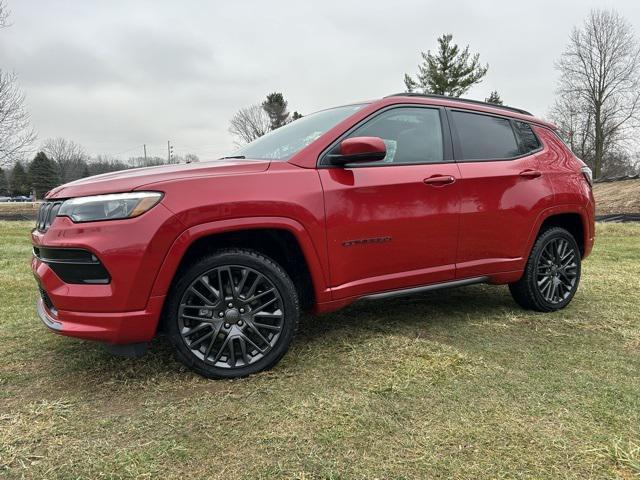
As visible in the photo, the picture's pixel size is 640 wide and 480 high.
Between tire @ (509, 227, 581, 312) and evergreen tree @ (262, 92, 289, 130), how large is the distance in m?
43.5

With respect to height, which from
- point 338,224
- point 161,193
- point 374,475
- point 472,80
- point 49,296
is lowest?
point 374,475

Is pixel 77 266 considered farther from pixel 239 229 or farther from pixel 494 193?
pixel 494 193

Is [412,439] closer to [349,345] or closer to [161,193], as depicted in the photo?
[349,345]

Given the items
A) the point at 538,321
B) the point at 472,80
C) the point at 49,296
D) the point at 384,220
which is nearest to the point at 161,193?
the point at 49,296

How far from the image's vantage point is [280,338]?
2787 mm

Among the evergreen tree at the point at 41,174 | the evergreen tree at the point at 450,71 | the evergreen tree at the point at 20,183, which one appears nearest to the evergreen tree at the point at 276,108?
the evergreen tree at the point at 450,71

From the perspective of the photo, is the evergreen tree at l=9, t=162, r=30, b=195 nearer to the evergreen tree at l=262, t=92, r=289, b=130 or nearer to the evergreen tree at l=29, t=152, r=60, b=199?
the evergreen tree at l=29, t=152, r=60, b=199

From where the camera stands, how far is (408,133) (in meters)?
3.41

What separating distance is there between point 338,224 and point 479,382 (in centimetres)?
123

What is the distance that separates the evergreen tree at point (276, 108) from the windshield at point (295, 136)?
4335 cm

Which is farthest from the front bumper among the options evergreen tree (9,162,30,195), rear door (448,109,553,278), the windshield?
evergreen tree (9,162,30,195)

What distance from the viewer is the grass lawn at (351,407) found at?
1.95 m

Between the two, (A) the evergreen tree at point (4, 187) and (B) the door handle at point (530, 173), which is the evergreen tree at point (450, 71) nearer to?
(B) the door handle at point (530, 173)

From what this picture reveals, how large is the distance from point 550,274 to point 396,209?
182cm
